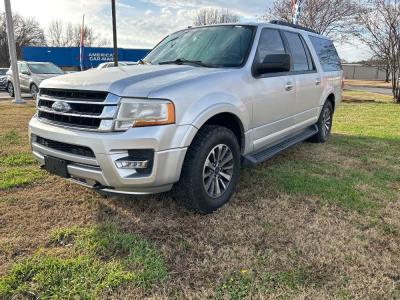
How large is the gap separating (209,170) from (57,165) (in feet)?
4.51

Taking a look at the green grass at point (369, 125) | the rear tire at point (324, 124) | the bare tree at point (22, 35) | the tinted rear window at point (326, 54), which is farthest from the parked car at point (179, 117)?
the bare tree at point (22, 35)

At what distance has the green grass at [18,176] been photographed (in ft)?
13.3

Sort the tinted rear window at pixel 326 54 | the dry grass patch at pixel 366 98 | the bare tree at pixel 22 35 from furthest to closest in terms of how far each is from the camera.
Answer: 1. the bare tree at pixel 22 35
2. the dry grass patch at pixel 366 98
3. the tinted rear window at pixel 326 54

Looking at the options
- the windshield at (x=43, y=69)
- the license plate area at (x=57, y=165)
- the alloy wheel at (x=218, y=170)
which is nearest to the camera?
the license plate area at (x=57, y=165)

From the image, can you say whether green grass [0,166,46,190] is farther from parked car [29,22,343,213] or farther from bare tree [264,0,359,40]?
bare tree [264,0,359,40]

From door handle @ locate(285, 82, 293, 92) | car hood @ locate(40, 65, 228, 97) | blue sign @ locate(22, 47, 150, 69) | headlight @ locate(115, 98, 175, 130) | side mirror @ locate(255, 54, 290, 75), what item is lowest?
headlight @ locate(115, 98, 175, 130)

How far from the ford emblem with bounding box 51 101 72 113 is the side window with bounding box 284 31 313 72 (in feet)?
10.0

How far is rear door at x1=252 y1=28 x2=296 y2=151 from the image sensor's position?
3.94m

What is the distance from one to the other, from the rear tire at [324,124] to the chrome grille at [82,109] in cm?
432

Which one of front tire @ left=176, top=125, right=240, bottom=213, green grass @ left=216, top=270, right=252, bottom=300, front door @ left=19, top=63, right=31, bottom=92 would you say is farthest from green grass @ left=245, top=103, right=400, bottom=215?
front door @ left=19, top=63, right=31, bottom=92

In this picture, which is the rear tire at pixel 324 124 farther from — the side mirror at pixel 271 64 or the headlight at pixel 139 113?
the headlight at pixel 139 113

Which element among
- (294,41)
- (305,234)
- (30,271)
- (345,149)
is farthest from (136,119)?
(345,149)

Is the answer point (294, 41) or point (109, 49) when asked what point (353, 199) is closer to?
point (294, 41)

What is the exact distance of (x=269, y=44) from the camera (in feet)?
14.1
